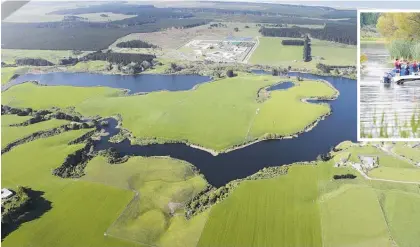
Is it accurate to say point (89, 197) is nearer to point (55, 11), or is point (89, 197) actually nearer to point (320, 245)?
point (320, 245)

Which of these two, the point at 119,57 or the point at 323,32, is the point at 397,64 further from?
the point at 323,32

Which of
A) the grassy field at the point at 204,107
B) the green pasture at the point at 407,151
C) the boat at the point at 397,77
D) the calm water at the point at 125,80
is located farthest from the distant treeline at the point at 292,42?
the boat at the point at 397,77

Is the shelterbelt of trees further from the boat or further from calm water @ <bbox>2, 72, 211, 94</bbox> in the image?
calm water @ <bbox>2, 72, 211, 94</bbox>

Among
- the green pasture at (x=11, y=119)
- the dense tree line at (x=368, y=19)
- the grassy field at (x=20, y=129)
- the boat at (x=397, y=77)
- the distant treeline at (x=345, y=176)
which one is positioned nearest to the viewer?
the boat at (x=397, y=77)

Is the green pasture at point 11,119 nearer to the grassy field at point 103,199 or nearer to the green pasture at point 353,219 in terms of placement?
the grassy field at point 103,199

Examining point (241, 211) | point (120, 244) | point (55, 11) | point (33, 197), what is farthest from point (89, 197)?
point (55, 11)

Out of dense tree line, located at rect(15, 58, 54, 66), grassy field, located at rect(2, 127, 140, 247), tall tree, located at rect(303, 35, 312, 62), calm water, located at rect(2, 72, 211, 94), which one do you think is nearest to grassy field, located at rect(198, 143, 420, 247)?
grassy field, located at rect(2, 127, 140, 247)
